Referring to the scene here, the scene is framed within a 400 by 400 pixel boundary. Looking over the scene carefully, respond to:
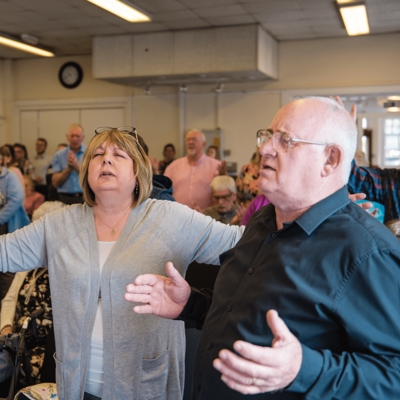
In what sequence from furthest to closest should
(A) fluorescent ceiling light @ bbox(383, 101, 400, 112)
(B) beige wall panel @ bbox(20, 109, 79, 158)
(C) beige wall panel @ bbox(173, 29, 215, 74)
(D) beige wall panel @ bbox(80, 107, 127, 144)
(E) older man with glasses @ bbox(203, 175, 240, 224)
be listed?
(B) beige wall panel @ bbox(20, 109, 79, 158) < (D) beige wall panel @ bbox(80, 107, 127, 144) < (C) beige wall panel @ bbox(173, 29, 215, 74) < (A) fluorescent ceiling light @ bbox(383, 101, 400, 112) < (E) older man with glasses @ bbox(203, 175, 240, 224)

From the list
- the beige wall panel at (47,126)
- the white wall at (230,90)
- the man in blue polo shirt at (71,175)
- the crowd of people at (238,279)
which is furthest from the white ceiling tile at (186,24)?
the crowd of people at (238,279)

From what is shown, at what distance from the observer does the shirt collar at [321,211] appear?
4.23ft

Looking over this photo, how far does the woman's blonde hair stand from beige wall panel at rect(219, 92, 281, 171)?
7.35 m

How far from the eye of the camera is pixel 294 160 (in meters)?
1.34

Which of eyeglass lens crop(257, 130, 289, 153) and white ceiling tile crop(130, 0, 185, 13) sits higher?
white ceiling tile crop(130, 0, 185, 13)

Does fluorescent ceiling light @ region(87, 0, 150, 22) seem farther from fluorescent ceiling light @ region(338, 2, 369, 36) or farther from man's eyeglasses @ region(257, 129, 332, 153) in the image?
man's eyeglasses @ region(257, 129, 332, 153)

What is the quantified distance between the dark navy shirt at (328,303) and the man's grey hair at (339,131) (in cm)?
9

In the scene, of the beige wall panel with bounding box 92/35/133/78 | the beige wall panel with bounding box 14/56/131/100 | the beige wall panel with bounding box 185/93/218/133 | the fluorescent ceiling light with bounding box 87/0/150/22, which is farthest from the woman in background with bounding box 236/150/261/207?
the beige wall panel with bounding box 14/56/131/100

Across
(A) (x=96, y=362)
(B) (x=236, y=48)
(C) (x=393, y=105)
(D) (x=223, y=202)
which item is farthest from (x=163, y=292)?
(C) (x=393, y=105)

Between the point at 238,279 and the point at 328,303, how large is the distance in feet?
0.98

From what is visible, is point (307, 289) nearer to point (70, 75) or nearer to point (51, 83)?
point (70, 75)

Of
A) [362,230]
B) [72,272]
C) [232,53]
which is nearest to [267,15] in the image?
[232,53]

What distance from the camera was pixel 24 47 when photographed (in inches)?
373

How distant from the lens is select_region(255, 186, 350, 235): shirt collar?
50.8 inches
